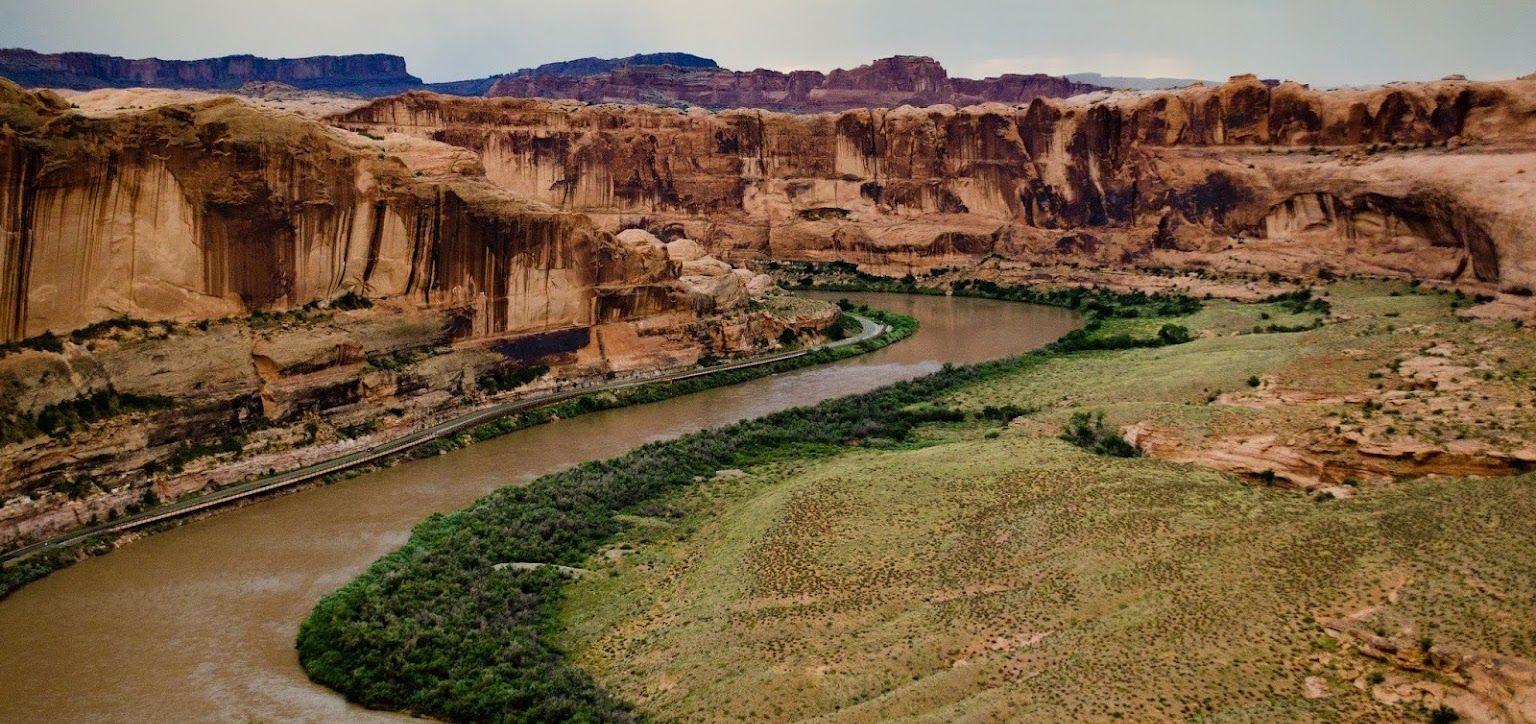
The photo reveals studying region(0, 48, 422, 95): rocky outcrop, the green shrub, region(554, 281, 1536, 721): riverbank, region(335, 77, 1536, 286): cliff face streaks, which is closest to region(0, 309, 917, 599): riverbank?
region(554, 281, 1536, 721): riverbank

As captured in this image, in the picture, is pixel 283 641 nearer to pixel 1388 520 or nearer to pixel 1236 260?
pixel 1388 520

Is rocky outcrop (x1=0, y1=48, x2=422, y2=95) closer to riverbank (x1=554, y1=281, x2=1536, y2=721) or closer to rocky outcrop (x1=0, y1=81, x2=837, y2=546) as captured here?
rocky outcrop (x1=0, y1=81, x2=837, y2=546)

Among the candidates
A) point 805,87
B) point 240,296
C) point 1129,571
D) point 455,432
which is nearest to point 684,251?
point 455,432

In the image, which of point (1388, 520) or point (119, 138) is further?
point (119, 138)

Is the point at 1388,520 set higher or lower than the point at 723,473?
higher

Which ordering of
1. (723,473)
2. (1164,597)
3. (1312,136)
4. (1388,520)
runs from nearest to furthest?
1. (1164,597)
2. (1388,520)
3. (723,473)
4. (1312,136)

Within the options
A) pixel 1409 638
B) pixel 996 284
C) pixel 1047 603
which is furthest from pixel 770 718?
pixel 996 284

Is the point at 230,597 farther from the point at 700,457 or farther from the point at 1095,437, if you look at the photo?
the point at 1095,437
